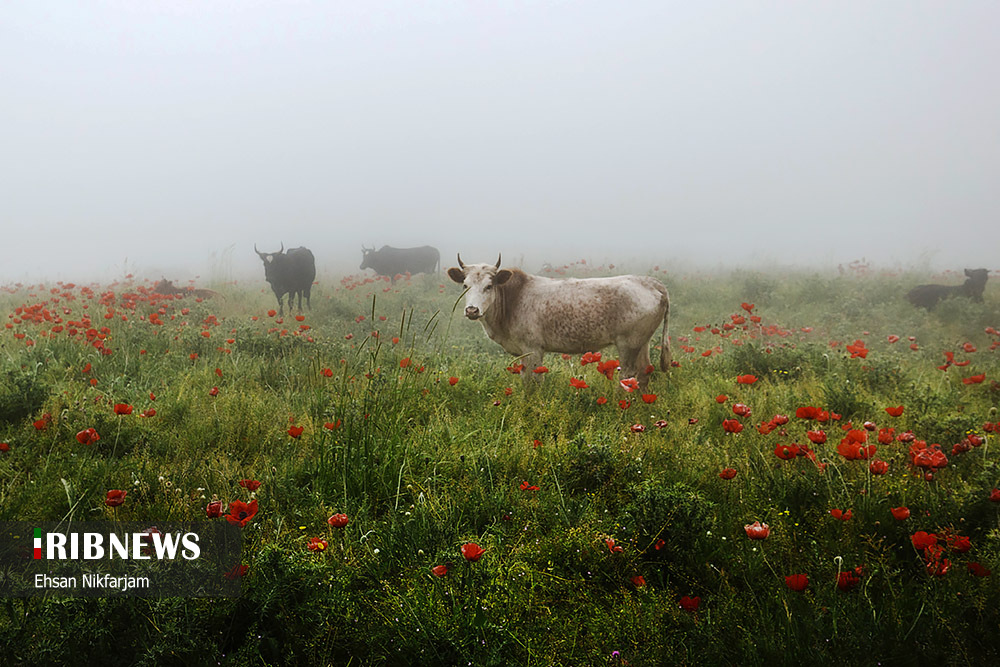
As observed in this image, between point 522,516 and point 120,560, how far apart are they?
165 centimetres

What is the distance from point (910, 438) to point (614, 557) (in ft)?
5.58

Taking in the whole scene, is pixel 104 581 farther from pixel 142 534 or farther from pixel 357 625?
pixel 357 625

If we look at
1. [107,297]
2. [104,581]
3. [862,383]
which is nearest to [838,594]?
[104,581]

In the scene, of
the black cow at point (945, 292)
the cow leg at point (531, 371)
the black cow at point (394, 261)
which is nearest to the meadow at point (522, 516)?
the cow leg at point (531, 371)

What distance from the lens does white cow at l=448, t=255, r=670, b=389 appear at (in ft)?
17.8

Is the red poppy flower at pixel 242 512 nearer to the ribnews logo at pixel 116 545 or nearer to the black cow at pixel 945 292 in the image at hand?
the ribnews logo at pixel 116 545

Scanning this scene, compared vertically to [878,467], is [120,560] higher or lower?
lower

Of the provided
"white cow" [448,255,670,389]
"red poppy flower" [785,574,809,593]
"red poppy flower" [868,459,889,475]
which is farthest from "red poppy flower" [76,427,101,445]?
"white cow" [448,255,670,389]

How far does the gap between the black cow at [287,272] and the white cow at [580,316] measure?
7.14 m

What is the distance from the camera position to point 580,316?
5426mm

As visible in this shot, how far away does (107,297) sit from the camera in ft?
27.1

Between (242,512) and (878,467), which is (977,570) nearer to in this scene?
(878,467)

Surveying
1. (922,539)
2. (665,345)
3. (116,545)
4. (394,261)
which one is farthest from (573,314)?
(394,261)

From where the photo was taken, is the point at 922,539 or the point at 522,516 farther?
the point at 522,516
